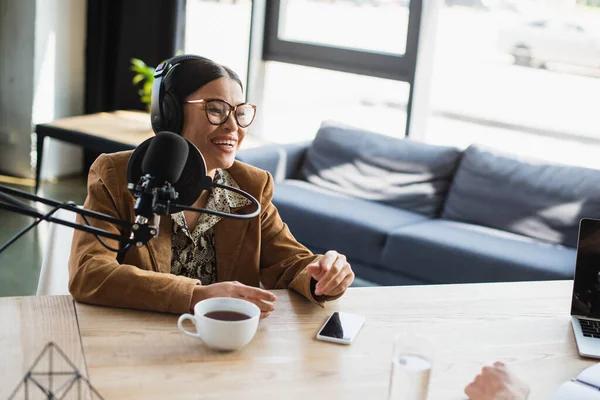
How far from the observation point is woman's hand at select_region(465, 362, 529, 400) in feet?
4.01

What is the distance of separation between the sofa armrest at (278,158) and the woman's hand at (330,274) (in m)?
2.26

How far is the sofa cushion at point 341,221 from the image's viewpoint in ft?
11.5

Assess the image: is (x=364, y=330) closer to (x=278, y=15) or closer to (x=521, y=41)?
(x=521, y=41)

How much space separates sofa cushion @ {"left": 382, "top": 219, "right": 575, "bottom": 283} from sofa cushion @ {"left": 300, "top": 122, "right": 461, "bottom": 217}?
1.12 ft

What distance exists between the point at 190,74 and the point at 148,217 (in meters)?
0.73

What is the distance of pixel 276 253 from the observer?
6.01 feet

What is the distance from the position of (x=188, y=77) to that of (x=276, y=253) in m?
0.44

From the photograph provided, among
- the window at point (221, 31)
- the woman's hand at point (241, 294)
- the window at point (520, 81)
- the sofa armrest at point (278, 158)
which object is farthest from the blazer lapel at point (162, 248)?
the window at point (221, 31)

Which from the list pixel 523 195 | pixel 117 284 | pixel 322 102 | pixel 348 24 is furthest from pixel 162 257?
pixel 322 102

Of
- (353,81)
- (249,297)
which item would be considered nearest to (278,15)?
(353,81)

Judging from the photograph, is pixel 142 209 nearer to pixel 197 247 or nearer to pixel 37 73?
pixel 197 247

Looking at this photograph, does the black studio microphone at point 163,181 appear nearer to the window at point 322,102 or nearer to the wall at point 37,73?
the window at point 322,102

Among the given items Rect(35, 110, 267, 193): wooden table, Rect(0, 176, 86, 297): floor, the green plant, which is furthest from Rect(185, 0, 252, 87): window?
Rect(0, 176, 86, 297): floor

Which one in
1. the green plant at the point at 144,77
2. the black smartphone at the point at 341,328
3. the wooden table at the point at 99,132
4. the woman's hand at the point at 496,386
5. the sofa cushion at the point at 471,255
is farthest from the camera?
the green plant at the point at 144,77
